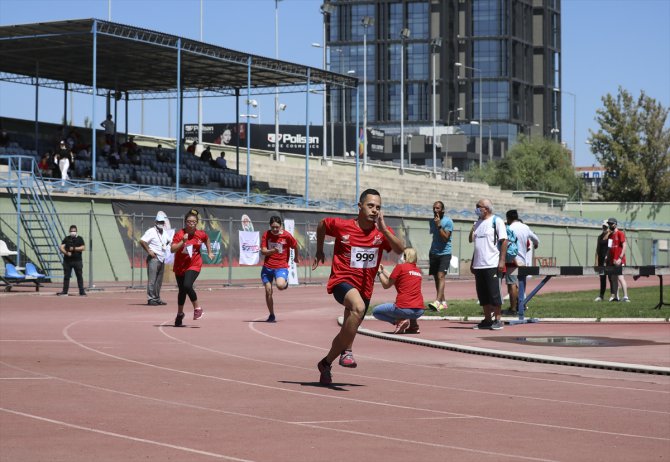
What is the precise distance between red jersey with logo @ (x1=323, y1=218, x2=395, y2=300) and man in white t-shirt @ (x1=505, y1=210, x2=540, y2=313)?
30.7ft

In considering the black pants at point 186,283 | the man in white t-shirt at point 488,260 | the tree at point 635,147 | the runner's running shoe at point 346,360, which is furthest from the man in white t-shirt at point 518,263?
the tree at point 635,147

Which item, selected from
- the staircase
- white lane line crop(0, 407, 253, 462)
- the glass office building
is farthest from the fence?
the glass office building

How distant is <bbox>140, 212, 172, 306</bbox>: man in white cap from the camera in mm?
27547

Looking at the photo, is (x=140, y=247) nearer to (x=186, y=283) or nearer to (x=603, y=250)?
(x=603, y=250)

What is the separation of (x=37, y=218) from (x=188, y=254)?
16918 millimetres

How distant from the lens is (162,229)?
28.1 m

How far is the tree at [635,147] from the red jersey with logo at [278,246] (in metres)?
76.7

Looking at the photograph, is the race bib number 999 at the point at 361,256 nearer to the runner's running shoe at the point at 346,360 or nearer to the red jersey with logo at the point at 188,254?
the runner's running shoe at the point at 346,360

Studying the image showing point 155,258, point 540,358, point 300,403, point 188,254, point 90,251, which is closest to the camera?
point 300,403

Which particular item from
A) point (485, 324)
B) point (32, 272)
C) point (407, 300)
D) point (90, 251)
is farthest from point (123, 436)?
point (90, 251)

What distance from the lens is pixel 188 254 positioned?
809 inches

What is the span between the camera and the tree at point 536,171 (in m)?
105

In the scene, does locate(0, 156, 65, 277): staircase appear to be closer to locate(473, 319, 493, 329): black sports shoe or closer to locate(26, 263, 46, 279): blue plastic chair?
locate(26, 263, 46, 279): blue plastic chair

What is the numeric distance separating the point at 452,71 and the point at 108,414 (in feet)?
451
